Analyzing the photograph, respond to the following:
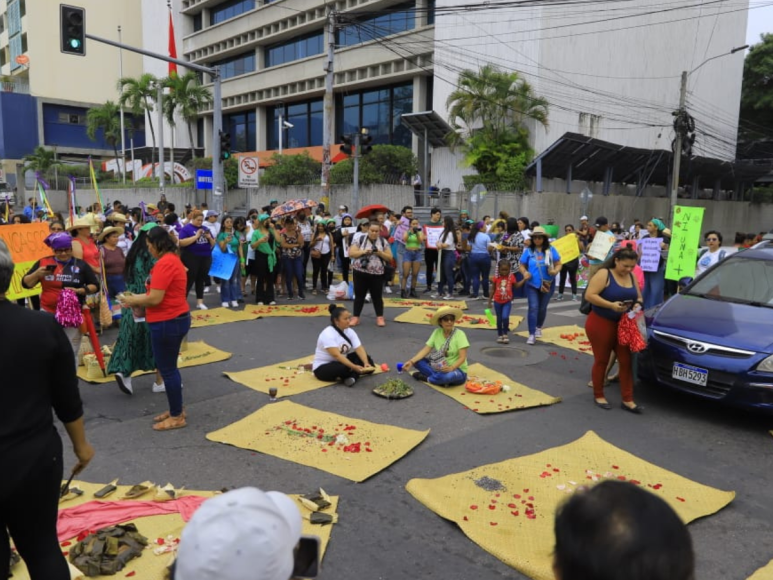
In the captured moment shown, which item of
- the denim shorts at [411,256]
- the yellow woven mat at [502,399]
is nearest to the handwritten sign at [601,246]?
the denim shorts at [411,256]

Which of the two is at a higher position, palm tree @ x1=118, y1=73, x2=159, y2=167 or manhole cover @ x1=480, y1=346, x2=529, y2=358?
palm tree @ x1=118, y1=73, x2=159, y2=167

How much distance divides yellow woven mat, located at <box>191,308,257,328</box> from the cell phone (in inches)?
353

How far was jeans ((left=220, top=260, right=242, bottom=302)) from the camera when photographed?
12.0m

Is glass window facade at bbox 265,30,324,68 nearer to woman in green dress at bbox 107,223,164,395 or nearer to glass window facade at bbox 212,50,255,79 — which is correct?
glass window facade at bbox 212,50,255,79

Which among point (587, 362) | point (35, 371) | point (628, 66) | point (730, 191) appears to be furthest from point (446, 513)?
point (730, 191)

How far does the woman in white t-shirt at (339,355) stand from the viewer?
7145 mm

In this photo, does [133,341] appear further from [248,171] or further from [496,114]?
[496,114]

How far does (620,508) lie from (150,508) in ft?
11.8

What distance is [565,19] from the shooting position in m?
27.6

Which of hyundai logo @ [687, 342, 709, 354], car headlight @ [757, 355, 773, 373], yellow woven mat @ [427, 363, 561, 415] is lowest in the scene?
yellow woven mat @ [427, 363, 561, 415]

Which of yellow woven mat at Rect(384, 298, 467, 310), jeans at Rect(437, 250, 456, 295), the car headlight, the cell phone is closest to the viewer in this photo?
the cell phone

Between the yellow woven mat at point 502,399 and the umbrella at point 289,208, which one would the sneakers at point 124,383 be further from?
the umbrella at point 289,208

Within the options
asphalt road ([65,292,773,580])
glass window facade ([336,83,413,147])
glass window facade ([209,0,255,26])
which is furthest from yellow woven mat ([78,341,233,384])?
glass window facade ([209,0,255,26])

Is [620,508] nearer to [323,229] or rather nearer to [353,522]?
[353,522]
